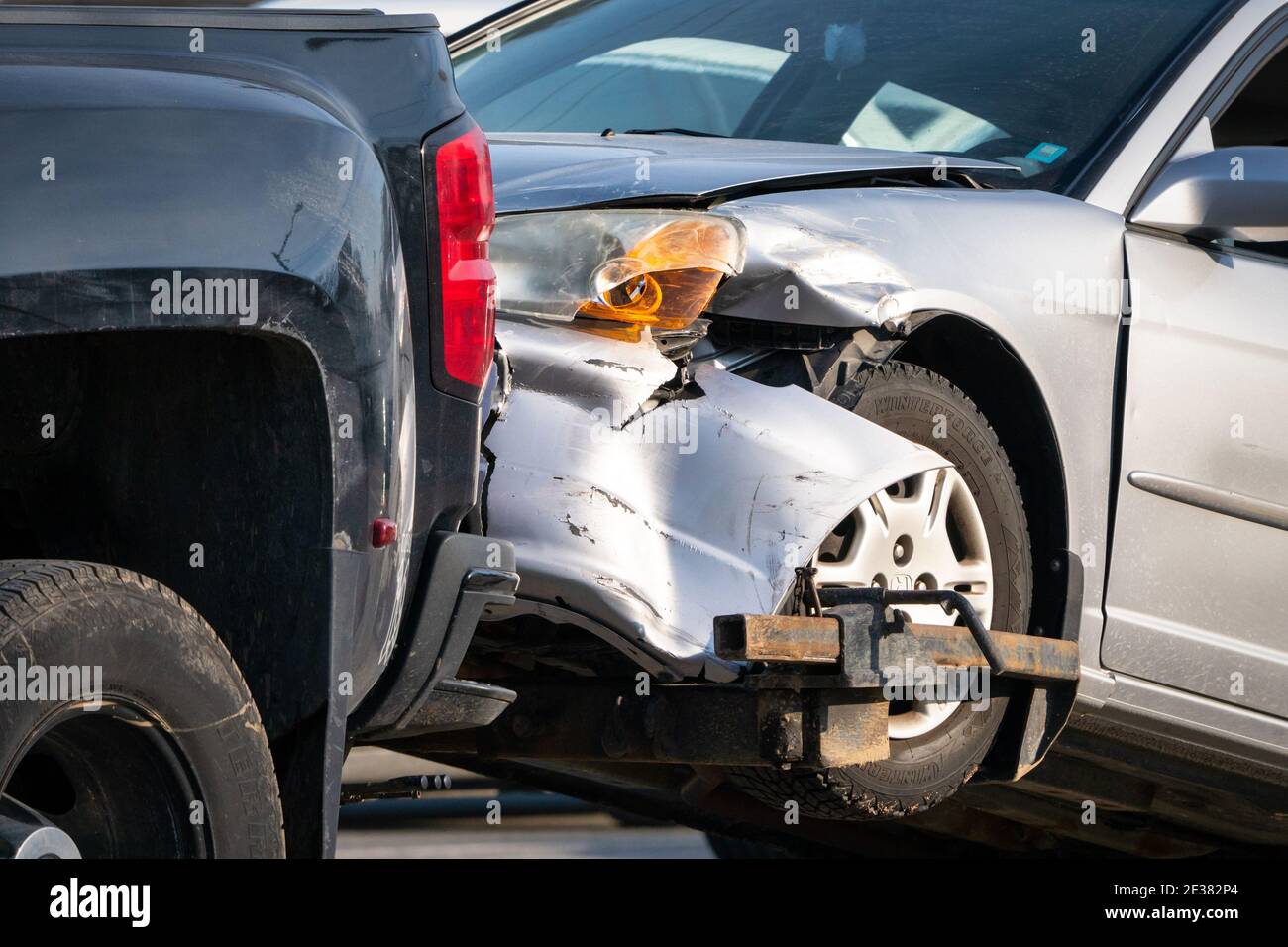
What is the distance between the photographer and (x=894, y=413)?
3.18 m

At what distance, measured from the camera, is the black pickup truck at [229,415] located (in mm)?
1857

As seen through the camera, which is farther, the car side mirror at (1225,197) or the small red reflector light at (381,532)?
the car side mirror at (1225,197)

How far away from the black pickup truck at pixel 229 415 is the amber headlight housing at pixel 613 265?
48 cm

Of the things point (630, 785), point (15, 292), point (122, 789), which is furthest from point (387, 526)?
point (630, 785)

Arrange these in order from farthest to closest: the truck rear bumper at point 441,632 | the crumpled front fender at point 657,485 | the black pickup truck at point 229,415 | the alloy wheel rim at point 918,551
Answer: the alloy wheel rim at point 918,551 → the crumpled front fender at point 657,485 → the truck rear bumper at point 441,632 → the black pickup truck at point 229,415

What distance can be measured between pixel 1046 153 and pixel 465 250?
185cm

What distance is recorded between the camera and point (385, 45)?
7.43ft

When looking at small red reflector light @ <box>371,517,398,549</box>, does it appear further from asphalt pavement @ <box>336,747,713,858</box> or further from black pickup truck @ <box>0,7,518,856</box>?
asphalt pavement @ <box>336,747,713,858</box>

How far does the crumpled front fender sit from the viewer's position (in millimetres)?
2686

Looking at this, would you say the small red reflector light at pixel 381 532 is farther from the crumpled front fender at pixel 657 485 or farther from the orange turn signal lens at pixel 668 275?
the orange turn signal lens at pixel 668 275

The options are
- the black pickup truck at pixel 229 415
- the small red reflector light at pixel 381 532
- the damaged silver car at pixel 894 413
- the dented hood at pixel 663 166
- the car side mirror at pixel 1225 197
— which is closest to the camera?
the black pickup truck at pixel 229 415

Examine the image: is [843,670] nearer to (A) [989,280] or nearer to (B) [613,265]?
(B) [613,265]

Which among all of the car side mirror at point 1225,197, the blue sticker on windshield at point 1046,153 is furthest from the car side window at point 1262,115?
the blue sticker on windshield at point 1046,153

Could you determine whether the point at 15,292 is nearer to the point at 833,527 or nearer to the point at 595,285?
the point at 595,285
